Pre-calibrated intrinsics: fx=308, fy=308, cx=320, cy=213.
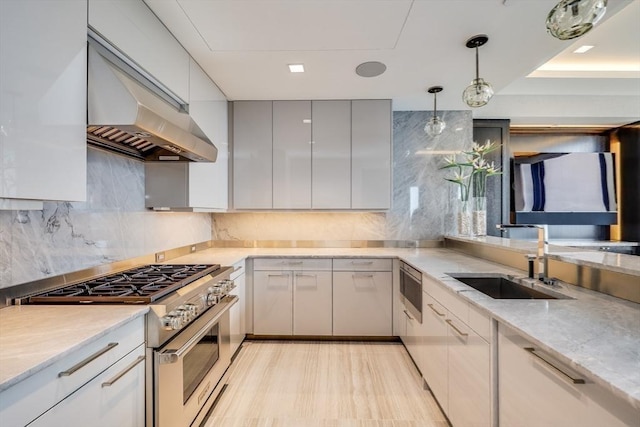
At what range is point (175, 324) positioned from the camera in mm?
1409

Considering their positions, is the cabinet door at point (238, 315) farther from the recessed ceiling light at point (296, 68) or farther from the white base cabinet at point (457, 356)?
the recessed ceiling light at point (296, 68)

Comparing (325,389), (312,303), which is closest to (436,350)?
(325,389)

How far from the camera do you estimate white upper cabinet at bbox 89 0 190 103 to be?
1415 mm

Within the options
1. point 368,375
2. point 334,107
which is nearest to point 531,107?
point 334,107

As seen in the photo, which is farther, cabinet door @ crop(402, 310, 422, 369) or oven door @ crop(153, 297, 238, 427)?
cabinet door @ crop(402, 310, 422, 369)

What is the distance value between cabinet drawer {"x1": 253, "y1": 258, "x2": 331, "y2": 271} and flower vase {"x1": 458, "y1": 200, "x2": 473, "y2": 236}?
4.87 ft

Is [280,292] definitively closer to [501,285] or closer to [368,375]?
[368,375]

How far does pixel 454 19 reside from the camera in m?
1.90

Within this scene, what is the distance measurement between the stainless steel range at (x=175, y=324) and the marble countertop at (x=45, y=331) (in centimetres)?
9

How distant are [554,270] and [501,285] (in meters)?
0.31

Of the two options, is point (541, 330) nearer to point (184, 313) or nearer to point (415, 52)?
point (184, 313)

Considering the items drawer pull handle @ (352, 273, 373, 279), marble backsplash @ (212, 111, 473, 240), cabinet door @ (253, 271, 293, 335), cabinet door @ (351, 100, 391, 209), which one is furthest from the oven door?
cabinet door @ (351, 100, 391, 209)

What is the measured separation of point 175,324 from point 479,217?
2990 millimetres

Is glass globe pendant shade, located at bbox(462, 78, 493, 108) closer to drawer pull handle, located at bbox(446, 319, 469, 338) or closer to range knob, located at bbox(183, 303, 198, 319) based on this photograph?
drawer pull handle, located at bbox(446, 319, 469, 338)
